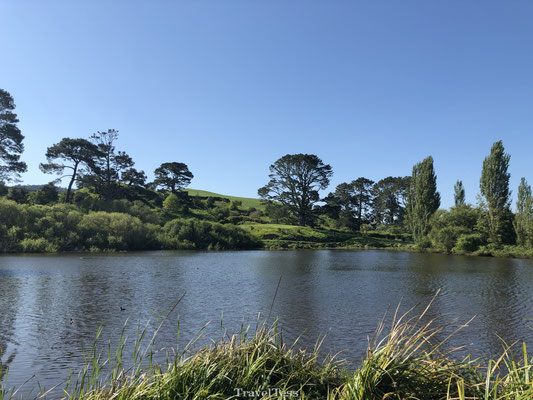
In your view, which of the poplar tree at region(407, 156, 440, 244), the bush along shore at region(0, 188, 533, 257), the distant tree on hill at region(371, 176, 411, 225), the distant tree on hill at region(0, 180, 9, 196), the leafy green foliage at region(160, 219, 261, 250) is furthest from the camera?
the distant tree on hill at region(371, 176, 411, 225)

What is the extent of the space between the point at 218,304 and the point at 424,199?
189 ft

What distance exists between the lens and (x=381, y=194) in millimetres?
105438

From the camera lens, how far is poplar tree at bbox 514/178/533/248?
163 feet

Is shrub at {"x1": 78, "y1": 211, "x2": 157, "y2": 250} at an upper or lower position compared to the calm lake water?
upper

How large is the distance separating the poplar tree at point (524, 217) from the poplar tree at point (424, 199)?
15549 millimetres

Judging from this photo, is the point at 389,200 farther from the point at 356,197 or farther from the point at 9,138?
the point at 9,138

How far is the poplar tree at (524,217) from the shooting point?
49.8m

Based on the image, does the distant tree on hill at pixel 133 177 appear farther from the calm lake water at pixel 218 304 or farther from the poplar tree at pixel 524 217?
the poplar tree at pixel 524 217

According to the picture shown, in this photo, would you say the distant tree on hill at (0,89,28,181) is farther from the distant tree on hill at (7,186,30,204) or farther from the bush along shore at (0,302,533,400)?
the bush along shore at (0,302,533,400)

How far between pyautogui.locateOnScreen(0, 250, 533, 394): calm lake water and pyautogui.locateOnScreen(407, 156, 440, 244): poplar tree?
33.9m

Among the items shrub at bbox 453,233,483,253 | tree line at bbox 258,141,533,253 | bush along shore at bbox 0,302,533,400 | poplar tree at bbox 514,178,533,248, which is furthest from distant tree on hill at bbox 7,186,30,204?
poplar tree at bbox 514,178,533,248

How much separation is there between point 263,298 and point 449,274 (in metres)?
19.7

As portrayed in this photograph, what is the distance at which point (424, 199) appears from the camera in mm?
67625

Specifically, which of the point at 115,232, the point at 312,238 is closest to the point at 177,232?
the point at 115,232
